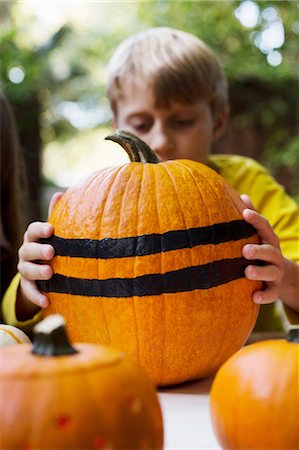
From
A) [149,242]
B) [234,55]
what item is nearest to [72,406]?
[149,242]

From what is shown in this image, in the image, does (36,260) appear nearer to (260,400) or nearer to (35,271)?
(35,271)

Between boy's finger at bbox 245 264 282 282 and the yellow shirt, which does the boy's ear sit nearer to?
the yellow shirt

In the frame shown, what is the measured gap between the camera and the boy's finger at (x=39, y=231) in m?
0.95

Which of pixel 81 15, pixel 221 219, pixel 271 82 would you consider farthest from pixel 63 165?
pixel 221 219

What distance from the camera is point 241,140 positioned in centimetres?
417

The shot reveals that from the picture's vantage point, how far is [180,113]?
1523 millimetres

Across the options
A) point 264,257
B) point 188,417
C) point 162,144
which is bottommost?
A: point 188,417

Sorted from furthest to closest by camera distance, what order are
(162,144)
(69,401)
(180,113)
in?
1. (180,113)
2. (162,144)
3. (69,401)

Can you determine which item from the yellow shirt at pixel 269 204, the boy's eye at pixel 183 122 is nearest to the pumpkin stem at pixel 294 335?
the yellow shirt at pixel 269 204

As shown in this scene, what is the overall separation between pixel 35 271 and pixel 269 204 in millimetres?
816

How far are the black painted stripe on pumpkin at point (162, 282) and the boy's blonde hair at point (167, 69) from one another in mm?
712

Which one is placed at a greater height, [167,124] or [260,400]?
[167,124]

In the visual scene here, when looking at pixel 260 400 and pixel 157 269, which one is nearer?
pixel 260 400

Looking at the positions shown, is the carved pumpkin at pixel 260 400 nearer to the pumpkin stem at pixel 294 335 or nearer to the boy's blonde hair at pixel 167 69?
the pumpkin stem at pixel 294 335
